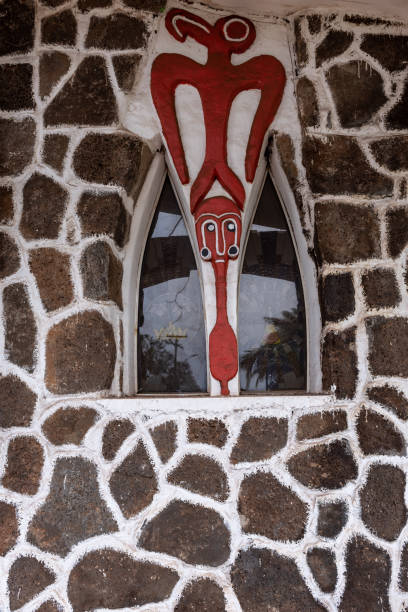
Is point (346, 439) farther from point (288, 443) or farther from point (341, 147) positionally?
point (341, 147)

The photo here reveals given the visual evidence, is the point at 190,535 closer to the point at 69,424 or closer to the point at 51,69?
the point at 69,424

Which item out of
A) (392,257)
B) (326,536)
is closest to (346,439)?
(326,536)

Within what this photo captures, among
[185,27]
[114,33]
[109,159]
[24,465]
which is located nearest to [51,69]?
[114,33]

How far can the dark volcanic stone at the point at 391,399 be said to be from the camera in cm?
242

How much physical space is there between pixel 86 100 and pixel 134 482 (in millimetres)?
1783

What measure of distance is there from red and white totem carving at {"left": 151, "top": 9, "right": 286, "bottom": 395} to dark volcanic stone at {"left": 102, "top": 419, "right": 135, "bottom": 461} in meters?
0.52

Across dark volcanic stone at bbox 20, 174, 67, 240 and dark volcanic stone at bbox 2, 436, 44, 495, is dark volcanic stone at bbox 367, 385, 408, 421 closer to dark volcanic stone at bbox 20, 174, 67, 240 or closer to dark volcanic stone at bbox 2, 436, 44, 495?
dark volcanic stone at bbox 2, 436, 44, 495

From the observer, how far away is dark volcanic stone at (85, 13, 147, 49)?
8.88 feet

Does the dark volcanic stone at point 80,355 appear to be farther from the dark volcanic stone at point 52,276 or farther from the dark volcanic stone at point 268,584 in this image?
the dark volcanic stone at point 268,584

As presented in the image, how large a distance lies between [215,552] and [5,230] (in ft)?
5.58

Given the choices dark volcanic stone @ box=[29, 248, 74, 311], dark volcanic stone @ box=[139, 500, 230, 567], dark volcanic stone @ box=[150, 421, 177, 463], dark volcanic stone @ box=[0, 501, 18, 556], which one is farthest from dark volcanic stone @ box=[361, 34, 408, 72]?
dark volcanic stone @ box=[0, 501, 18, 556]

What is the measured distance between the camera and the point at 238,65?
277 cm

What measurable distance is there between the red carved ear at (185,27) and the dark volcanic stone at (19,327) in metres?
1.46

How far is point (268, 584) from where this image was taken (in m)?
2.29
